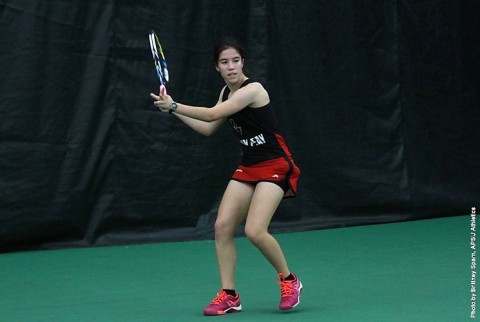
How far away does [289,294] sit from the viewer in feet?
17.1

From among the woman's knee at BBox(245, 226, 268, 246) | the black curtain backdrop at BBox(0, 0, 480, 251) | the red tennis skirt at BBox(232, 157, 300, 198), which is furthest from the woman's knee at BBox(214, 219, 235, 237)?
the black curtain backdrop at BBox(0, 0, 480, 251)

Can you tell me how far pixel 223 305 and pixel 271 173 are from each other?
26.8 inches

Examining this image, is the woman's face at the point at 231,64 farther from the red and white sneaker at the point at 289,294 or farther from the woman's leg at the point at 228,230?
the red and white sneaker at the point at 289,294

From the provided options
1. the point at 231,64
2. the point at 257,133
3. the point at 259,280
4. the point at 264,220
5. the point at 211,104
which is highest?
the point at 231,64

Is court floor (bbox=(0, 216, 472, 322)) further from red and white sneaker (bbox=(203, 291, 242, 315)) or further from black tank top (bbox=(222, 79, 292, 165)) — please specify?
black tank top (bbox=(222, 79, 292, 165))

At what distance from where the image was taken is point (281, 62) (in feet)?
27.9

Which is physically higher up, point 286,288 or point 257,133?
point 257,133

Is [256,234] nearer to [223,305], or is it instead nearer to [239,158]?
[223,305]

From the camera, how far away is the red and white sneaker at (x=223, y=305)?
16.9 ft

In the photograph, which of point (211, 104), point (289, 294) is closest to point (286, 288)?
point (289, 294)

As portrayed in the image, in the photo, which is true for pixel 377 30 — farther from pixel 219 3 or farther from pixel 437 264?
pixel 437 264

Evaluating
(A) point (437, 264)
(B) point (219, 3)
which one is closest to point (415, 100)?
(B) point (219, 3)

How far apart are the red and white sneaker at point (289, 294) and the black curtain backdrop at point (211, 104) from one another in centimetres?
284

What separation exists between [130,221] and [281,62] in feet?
5.71
